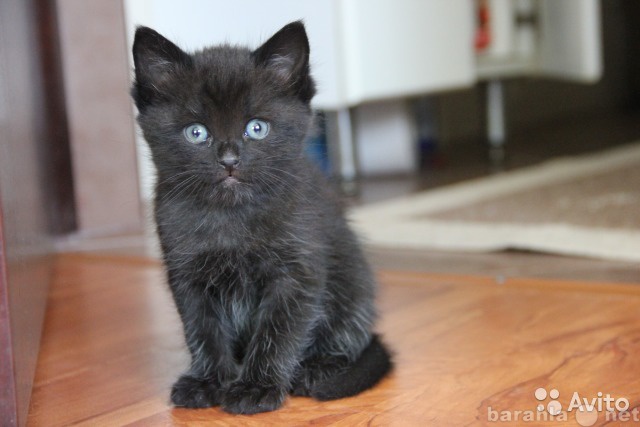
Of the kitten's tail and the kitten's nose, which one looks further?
the kitten's tail

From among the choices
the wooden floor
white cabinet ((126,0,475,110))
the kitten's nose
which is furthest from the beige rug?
the kitten's nose

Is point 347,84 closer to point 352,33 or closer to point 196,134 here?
point 352,33

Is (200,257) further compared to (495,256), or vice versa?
(495,256)

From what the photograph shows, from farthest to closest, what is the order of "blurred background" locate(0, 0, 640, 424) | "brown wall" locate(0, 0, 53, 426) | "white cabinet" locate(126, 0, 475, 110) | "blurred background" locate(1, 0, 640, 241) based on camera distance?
1. "white cabinet" locate(126, 0, 475, 110)
2. "blurred background" locate(1, 0, 640, 241)
3. "blurred background" locate(0, 0, 640, 424)
4. "brown wall" locate(0, 0, 53, 426)

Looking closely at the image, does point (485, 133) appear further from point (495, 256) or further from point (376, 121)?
point (495, 256)

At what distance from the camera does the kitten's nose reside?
3.67 ft

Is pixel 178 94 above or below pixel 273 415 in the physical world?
above

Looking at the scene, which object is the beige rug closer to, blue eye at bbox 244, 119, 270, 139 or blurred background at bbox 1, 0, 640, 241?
blurred background at bbox 1, 0, 640, 241

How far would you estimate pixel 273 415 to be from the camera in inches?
46.4

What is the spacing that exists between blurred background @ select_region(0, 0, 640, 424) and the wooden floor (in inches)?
4.2

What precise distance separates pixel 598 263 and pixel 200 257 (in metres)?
1.08

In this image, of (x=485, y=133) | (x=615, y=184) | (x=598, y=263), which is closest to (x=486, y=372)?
(x=598, y=263)

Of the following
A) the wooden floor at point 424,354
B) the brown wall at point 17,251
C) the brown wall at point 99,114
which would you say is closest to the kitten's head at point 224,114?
the brown wall at point 17,251

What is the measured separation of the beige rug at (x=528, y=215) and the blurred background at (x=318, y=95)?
268 mm
